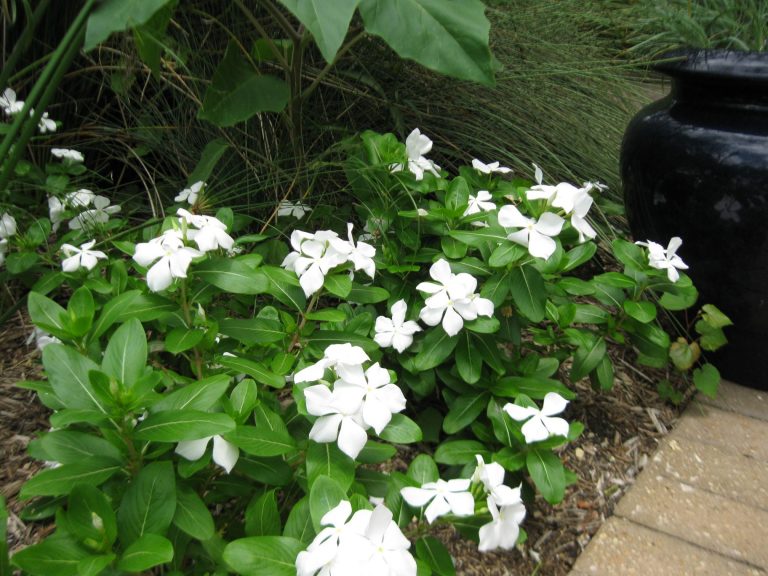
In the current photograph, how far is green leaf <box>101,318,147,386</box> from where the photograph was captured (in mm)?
1237

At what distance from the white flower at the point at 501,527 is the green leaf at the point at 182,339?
2.05ft

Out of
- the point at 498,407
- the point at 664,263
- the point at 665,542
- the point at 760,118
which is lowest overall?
the point at 665,542

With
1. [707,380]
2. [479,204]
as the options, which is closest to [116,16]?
[479,204]

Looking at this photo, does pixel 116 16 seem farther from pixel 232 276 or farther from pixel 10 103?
pixel 10 103

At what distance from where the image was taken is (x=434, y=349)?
1722 millimetres

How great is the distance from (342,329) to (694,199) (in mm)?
1231

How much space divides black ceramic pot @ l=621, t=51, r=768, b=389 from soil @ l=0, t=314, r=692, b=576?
1.03 feet

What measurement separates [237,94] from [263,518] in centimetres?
130

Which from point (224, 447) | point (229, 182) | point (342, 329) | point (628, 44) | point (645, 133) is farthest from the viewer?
point (628, 44)

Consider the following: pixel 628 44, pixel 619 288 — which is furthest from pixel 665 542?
pixel 628 44

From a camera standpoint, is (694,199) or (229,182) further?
(229,182)

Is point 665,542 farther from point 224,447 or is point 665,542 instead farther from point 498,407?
point 224,447

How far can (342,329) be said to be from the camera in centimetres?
170

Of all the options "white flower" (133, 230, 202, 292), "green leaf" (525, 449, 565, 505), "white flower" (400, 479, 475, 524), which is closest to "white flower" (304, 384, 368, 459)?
"white flower" (400, 479, 475, 524)
